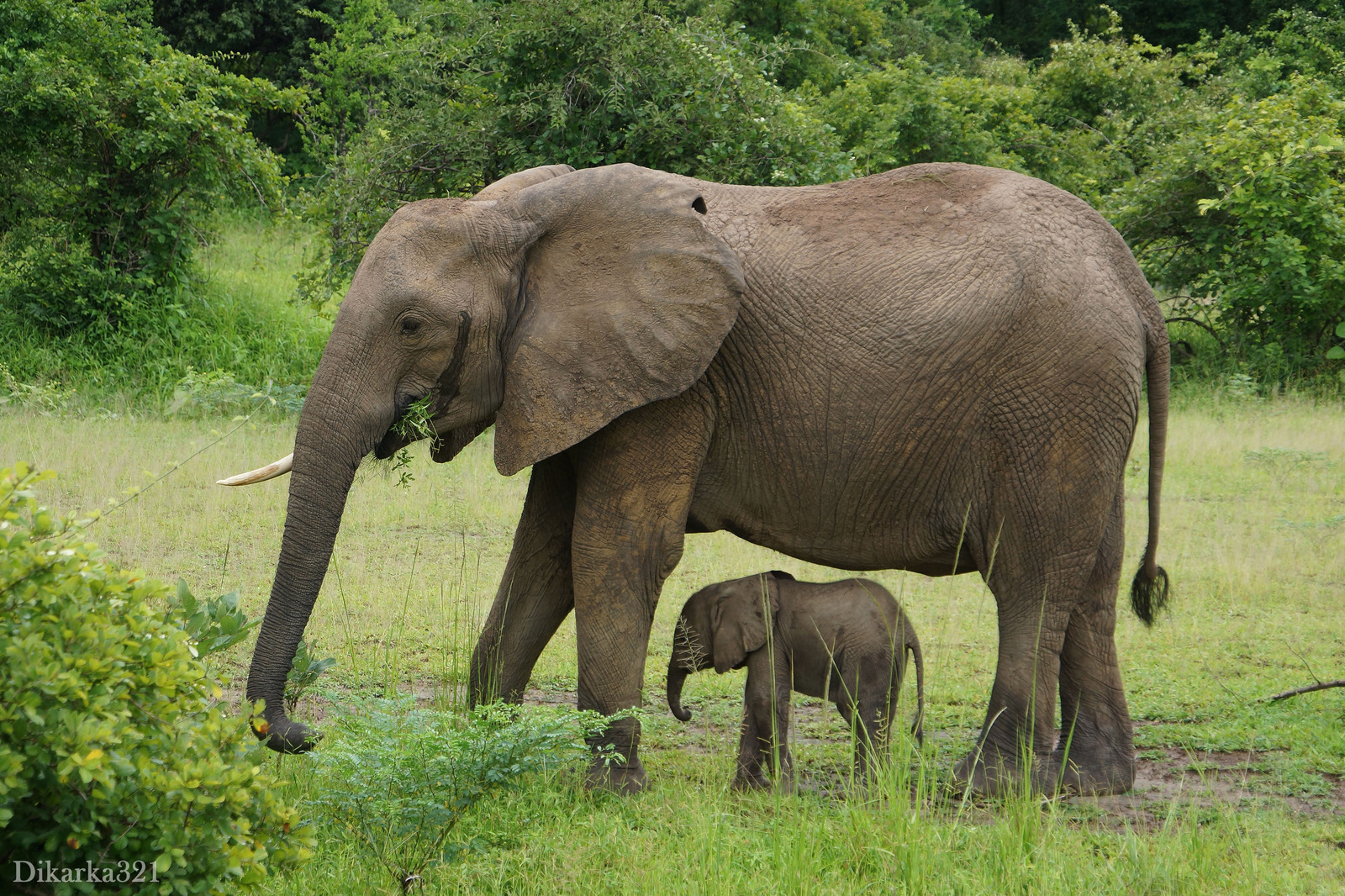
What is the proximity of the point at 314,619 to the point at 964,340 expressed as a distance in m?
4.45

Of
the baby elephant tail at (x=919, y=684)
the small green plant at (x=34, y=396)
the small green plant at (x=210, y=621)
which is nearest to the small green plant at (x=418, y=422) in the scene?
the small green plant at (x=210, y=621)

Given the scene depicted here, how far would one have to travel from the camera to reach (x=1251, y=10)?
33.5m

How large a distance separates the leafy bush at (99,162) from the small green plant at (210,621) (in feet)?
40.2

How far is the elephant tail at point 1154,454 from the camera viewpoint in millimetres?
5750

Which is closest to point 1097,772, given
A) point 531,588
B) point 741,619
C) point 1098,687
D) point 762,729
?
point 1098,687

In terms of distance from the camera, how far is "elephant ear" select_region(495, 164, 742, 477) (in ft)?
16.8

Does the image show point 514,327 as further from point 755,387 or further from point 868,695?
point 868,695

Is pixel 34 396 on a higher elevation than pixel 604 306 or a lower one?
higher

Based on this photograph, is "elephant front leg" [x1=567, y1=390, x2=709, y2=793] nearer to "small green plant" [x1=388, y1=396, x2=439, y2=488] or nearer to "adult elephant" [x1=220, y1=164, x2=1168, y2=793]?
"adult elephant" [x1=220, y1=164, x2=1168, y2=793]

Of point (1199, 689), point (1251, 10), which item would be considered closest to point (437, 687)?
point (1199, 689)

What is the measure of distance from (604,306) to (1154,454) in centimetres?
269

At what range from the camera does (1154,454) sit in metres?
6.00

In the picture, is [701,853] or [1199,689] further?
[1199,689]

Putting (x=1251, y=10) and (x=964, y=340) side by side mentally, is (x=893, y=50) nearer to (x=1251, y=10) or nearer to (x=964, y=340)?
(x=1251, y=10)
